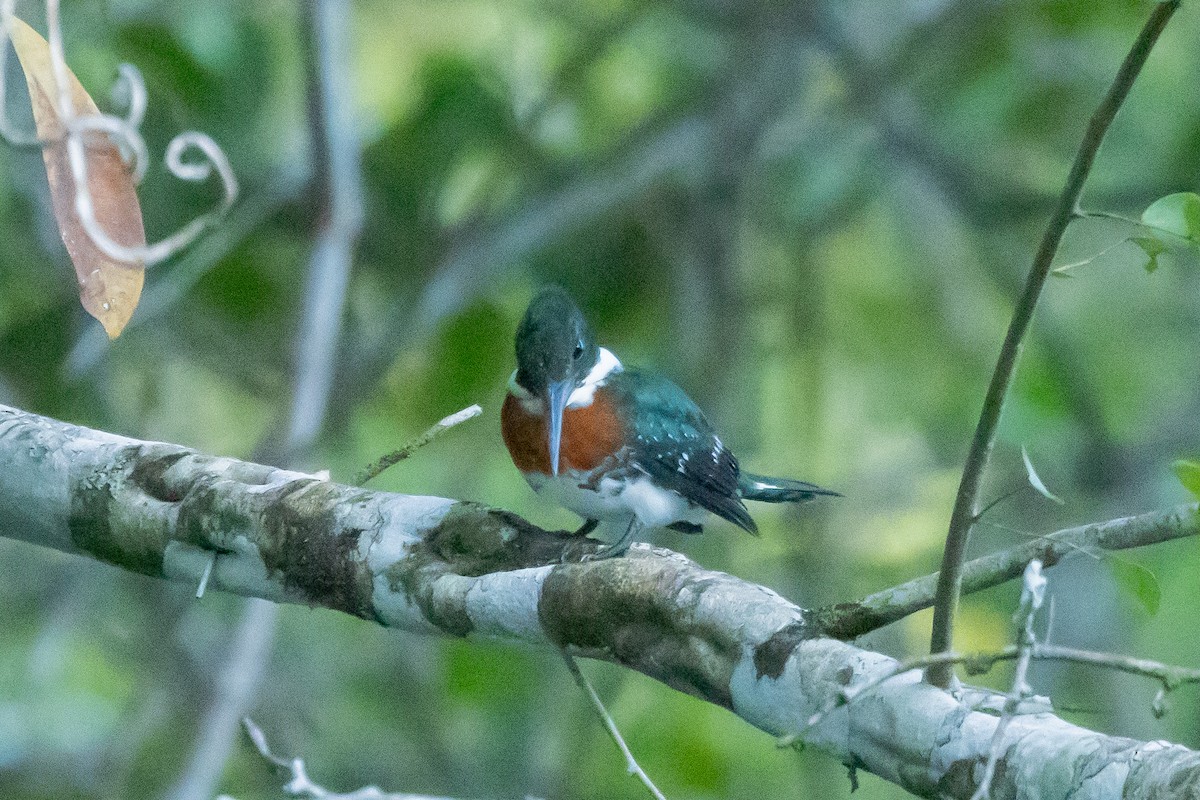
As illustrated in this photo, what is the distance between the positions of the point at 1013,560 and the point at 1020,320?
351 millimetres

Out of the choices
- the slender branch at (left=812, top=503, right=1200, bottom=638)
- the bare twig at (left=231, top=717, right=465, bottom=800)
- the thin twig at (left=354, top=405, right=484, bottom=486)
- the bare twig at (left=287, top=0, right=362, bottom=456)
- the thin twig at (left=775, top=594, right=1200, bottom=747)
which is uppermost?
the bare twig at (left=287, top=0, right=362, bottom=456)

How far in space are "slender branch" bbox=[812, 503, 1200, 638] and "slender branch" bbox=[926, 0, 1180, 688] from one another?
3.4 inches

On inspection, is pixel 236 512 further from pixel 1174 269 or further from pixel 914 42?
pixel 1174 269

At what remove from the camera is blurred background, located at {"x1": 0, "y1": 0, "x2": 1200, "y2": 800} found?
462 cm

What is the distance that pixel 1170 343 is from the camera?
6387mm

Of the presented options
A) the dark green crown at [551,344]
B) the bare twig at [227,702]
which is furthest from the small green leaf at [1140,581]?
the bare twig at [227,702]

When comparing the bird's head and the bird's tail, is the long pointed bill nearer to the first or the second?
the bird's head

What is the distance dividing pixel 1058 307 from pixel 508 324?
279 cm

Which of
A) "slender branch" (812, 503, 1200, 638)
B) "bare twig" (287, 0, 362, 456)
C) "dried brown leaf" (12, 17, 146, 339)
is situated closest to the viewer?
"slender branch" (812, 503, 1200, 638)

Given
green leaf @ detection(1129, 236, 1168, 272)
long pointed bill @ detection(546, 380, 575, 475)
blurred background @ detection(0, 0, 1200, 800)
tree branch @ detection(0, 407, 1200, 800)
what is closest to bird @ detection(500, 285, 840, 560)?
long pointed bill @ detection(546, 380, 575, 475)

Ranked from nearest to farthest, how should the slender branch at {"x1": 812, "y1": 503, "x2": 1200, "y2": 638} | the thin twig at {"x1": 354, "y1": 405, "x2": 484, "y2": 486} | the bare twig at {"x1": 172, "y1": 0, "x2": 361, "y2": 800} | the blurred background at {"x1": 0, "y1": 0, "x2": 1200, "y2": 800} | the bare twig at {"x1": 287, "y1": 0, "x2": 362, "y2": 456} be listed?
1. the slender branch at {"x1": 812, "y1": 503, "x2": 1200, "y2": 638}
2. the thin twig at {"x1": 354, "y1": 405, "x2": 484, "y2": 486}
3. the bare twig at {"x1": 172, "y1": 0, "x2": 361, "y2": 800}
4. the bare twig at {"x1": 287, "y1": 0, "x2": 362, "y2": 456}
5. the blurred background at {"x1": 0, "y1": 0, "x2": 1200, "y2": 800}

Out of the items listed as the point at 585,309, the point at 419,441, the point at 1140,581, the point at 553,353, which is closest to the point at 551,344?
the point at 553,353

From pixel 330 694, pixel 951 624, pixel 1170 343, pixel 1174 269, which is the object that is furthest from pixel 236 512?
pixel 1170 343

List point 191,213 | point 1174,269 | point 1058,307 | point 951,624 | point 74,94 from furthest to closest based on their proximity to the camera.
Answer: point 1058,307 < point 1174,269 < point 191,213 < point 74,94 < point 951,624
